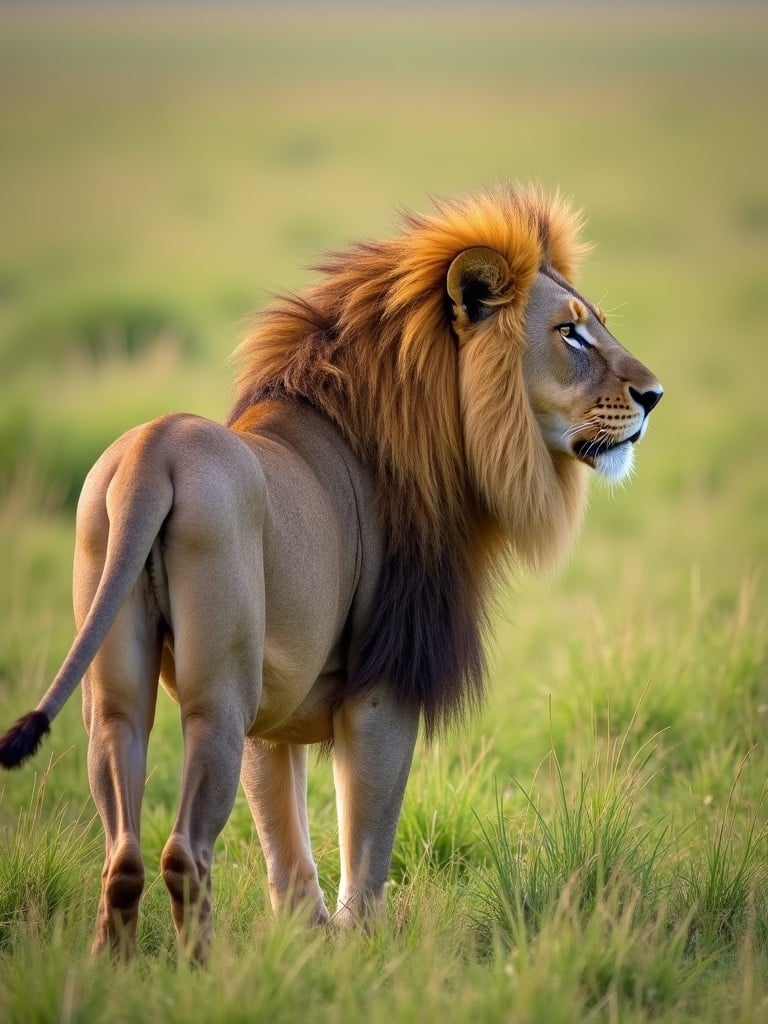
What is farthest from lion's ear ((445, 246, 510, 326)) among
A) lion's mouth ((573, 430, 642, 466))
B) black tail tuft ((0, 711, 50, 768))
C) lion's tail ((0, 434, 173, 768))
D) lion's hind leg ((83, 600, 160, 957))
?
black tail tuft ((0, 711, 50, 768))

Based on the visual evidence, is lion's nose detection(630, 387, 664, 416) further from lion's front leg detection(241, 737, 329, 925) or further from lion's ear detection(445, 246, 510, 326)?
lion's front leg detection(241, 737, 329, 925)

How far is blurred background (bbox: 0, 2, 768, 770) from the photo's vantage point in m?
11.3

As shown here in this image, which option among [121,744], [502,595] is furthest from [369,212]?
[121,744]

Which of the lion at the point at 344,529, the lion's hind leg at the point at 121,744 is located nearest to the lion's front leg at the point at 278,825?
the lion at the point at 344,529

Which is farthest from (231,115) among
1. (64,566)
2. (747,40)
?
(64,566)

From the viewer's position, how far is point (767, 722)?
21.6ft

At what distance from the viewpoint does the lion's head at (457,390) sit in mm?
4477

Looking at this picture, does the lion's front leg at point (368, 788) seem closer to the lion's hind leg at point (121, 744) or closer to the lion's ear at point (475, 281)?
the lion's hind leg at point (121, 744)

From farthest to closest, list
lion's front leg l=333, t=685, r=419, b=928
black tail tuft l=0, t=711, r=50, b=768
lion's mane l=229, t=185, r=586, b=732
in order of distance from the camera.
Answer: lion's mane l=229, t=185, r=586, b=732
lion's front leg l=333, t=685, r=419, b=928
black tail tuft l=0, t=711, r=50, b=768

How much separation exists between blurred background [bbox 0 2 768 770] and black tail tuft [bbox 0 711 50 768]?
6.21 feet

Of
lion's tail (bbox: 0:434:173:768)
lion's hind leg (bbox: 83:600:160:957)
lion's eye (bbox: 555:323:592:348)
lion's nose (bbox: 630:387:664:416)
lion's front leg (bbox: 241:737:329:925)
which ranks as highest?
lion's eye (bbox: 555:323:592:348)

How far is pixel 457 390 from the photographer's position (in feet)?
15.2

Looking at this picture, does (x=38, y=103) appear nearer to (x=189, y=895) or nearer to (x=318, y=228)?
(x=318, y=228)

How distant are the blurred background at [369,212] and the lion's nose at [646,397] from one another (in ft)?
2.77
